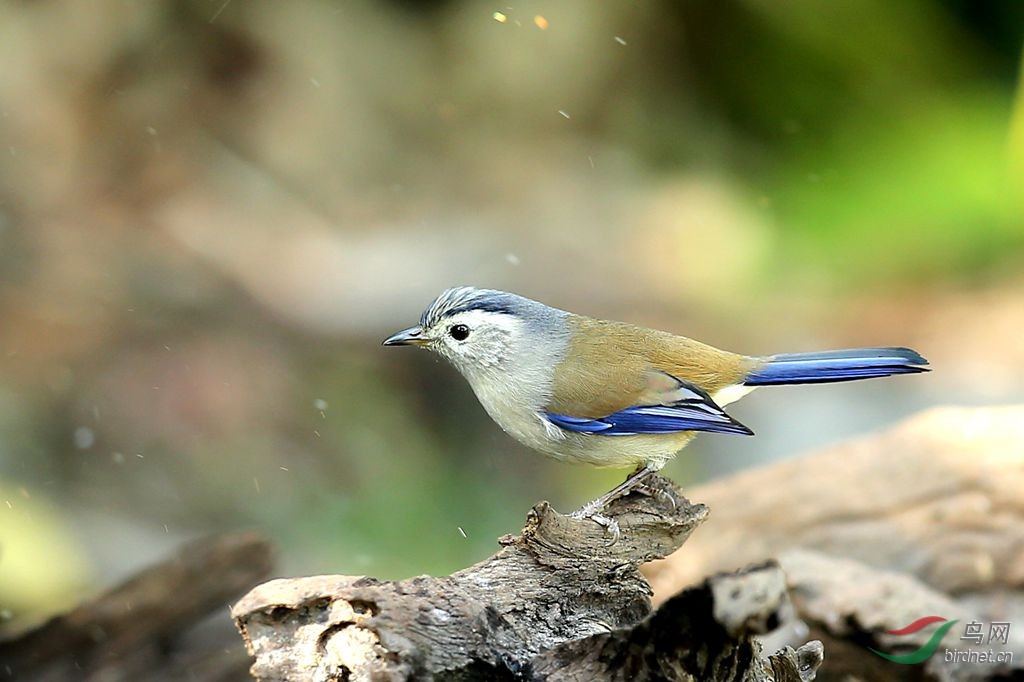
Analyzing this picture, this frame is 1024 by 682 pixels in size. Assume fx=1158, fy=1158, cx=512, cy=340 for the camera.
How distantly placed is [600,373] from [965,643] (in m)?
1.70

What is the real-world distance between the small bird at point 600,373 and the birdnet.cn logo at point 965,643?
0.93 m

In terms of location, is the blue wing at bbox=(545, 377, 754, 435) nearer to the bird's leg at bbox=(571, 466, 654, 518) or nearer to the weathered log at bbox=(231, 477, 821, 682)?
the bird's leg at bbox=(571, 466, 654, 518)

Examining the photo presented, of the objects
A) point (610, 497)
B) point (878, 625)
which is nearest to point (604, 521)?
point (610, 497)

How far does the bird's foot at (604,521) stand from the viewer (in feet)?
11.5

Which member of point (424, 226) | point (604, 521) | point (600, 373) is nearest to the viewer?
point (604, 521)

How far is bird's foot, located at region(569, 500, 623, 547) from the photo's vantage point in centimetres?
351

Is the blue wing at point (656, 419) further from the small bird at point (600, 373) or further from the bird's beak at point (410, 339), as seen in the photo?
the bird's beak at point (410, 339)

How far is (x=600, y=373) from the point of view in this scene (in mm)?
4098

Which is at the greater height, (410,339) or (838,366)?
(410,339)

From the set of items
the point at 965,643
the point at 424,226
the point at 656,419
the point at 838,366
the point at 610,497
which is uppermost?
the point at 424,226

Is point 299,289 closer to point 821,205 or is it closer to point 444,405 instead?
point 444,405

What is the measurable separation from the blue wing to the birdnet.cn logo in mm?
1045

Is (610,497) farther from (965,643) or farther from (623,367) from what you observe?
(965,643)

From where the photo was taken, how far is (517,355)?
4168 mm
